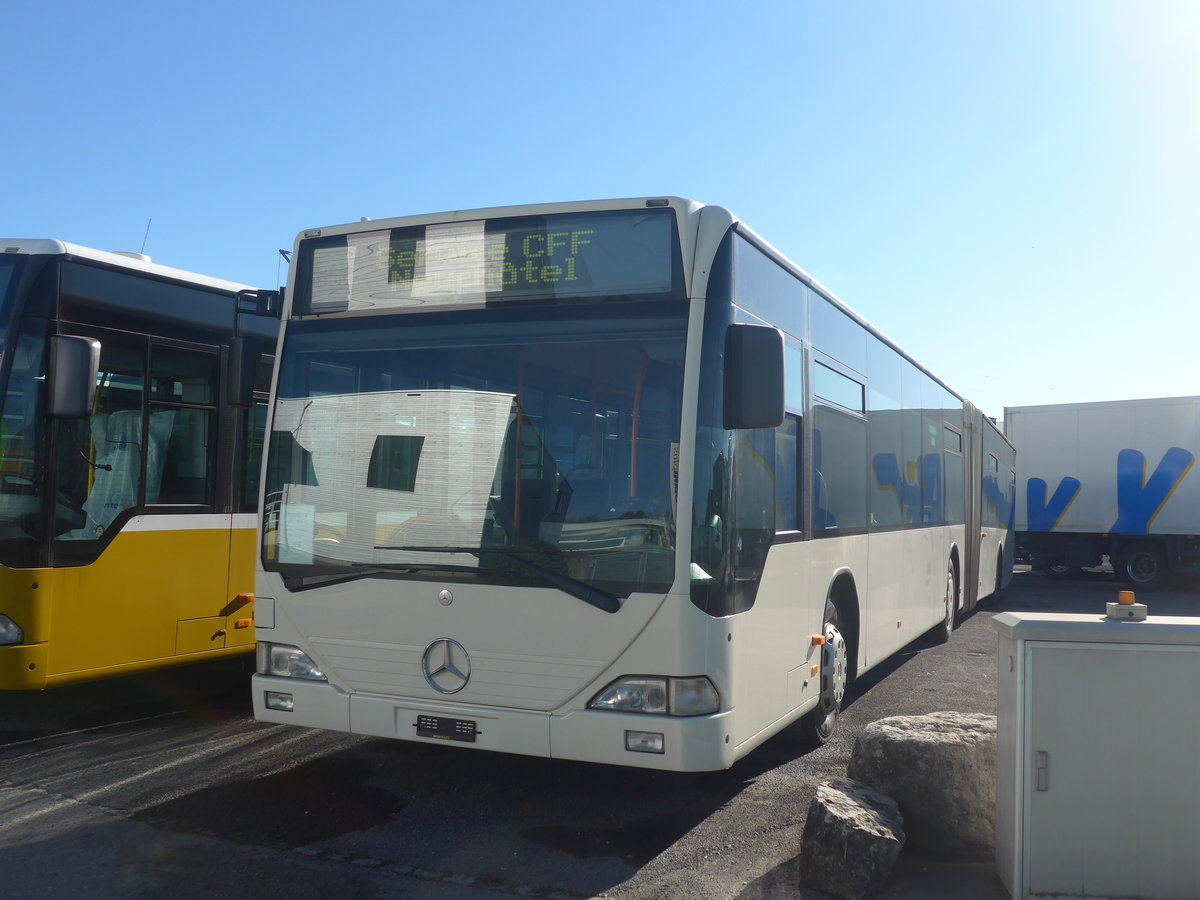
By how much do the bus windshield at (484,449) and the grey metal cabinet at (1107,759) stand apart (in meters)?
1.58

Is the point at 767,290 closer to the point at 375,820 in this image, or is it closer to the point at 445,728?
the point at 445,728

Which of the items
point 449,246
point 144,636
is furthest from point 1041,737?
point 144,636

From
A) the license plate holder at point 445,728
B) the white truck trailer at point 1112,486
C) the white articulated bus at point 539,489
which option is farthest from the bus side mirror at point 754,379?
the white truck trailer at point 1112,486

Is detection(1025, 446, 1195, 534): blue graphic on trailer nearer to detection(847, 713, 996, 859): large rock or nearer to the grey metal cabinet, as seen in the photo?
detection(847, 713, 996, 859): large rock

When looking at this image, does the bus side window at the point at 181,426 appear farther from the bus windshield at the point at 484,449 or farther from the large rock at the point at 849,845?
the large rock at the point at 849,845

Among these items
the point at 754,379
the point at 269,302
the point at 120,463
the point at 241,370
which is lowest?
the point at 120,463

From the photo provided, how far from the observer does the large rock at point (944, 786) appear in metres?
4.55

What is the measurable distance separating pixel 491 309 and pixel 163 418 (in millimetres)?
3257

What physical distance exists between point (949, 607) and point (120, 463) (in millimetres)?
8967

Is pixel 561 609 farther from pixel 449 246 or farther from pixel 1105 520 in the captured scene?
pixel 1105 520

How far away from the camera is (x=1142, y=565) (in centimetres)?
2066

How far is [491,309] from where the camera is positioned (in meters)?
5.03

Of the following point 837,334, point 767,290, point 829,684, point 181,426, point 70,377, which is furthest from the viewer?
point 181,426

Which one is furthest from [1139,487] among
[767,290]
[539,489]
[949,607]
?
[539,489]
